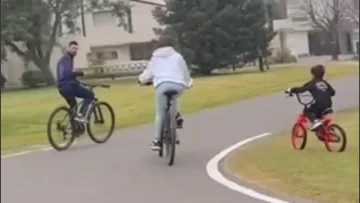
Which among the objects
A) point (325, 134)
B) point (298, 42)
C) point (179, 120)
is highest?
point (298, 42)

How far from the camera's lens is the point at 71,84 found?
8.27 m

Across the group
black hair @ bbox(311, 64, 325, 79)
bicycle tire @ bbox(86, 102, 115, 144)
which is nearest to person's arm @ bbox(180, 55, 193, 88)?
black hair @ bbox(311, 64, 325, 79)

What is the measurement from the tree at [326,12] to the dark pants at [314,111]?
7.24 ft

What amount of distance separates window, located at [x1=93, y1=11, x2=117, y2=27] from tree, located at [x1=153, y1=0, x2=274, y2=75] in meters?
0.64

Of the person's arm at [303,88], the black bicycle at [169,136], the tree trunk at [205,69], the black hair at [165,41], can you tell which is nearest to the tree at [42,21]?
the black hair at [165,41]

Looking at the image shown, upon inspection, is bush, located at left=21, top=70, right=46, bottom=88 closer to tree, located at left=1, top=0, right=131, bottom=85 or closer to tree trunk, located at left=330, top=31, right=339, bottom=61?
tree, located at left=1, top=0, right=131, bottom=85

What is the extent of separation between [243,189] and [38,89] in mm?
3124

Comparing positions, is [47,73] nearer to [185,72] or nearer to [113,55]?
[113,55]

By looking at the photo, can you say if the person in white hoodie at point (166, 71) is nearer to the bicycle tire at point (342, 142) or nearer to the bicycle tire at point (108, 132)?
the bicycle tire at point (342, 142)

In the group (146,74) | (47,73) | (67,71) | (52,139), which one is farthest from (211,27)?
(52,139)

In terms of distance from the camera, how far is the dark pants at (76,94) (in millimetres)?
8755

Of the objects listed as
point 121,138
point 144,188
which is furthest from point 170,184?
point 121,138

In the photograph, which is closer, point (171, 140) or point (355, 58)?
point (355, 58)

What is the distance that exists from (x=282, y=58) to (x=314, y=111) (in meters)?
0.79
